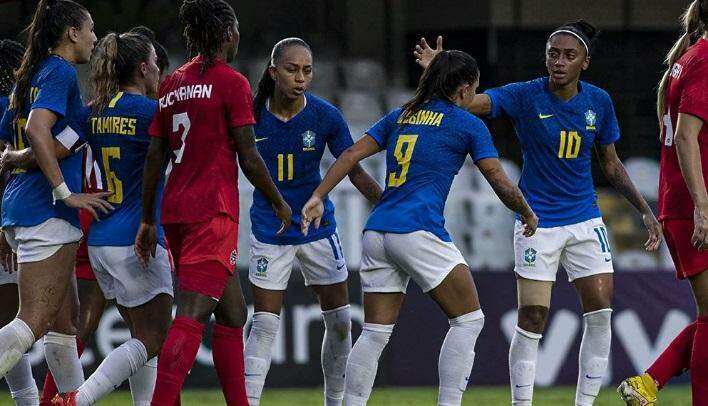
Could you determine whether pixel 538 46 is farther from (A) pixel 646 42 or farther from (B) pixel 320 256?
(B) pixel 320 256

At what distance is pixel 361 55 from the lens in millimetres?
14914

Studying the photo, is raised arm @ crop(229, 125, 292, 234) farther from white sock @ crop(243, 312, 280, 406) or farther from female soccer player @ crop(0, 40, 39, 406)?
female soccer player @ crop(0, 40, 39, 406)

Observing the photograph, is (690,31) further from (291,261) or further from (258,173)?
(291,261)

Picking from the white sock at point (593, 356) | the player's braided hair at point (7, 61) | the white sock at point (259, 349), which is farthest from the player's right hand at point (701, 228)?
the player's braided hair at point (7, 61)

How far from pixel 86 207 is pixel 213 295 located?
2.44 feet

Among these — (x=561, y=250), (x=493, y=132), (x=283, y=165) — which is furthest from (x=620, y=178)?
(x=493, y=132)

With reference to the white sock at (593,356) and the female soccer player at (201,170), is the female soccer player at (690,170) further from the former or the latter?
the female soccer player at (201,170)

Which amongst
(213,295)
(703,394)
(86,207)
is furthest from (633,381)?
(86,207)

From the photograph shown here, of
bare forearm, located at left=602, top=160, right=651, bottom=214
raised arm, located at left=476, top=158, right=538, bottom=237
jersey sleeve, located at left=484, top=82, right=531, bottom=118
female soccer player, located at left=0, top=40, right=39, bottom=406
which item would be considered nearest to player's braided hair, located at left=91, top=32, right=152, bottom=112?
female soccer player, located at left=0, top=40, right=39, bottom=406

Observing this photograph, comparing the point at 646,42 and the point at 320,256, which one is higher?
the point at 646,42

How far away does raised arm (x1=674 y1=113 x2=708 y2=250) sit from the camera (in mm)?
6328

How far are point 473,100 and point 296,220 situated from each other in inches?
45.5

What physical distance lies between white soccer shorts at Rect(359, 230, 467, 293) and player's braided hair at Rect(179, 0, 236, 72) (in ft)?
4.04

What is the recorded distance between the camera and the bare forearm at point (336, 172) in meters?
6.91
